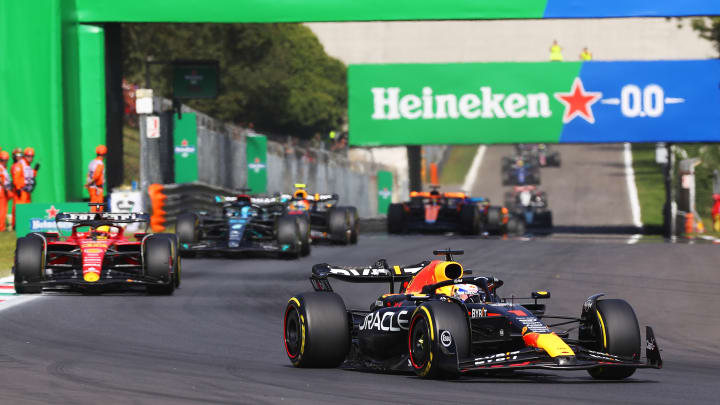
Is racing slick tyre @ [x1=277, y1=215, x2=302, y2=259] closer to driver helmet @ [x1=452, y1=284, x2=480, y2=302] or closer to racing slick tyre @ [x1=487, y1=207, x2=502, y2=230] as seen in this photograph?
driver helmet @ [x1=452, y1=284, x2=480, y2=302]

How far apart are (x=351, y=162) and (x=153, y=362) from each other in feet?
132

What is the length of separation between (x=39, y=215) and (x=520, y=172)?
4725 centimetres

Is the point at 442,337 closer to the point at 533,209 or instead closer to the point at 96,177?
the point at 96,177

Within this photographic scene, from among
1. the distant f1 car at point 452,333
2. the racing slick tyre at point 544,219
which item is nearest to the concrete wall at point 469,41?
the racing slick tyre at point 544,219

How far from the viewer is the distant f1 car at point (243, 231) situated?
23.0 metres

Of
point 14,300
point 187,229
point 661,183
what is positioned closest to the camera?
point 14,300

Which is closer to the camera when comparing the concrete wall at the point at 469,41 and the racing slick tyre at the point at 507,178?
the racing slick tyre at the point at 507,178

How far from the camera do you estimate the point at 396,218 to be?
34375 mm

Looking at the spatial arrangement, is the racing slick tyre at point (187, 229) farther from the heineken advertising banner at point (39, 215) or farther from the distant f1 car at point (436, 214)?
the distant f1 car at point (436, 214)

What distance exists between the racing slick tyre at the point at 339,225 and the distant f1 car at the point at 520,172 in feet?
127

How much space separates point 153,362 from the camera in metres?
11.0

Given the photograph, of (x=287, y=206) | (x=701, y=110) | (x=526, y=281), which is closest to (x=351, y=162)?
(x=701, y=110)

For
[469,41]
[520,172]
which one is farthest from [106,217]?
[469,41]

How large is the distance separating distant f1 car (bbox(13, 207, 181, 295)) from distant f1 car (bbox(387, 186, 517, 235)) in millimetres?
17283
